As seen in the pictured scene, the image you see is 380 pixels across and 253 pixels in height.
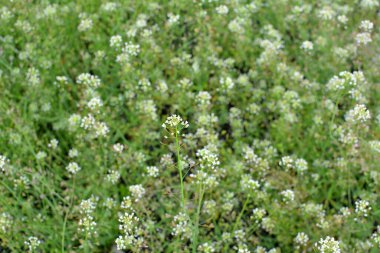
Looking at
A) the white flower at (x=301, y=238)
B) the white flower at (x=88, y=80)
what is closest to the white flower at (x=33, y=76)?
the white flower at (x=88, y=80)

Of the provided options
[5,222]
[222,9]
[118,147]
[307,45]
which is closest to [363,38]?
[307,45]

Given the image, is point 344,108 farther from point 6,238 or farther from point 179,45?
point 6,238

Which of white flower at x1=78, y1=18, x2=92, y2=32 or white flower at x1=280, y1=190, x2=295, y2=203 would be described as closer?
white flower at x1=280, y1=190, x2=295, y2=203

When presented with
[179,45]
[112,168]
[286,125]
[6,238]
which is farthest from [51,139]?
[286,125]

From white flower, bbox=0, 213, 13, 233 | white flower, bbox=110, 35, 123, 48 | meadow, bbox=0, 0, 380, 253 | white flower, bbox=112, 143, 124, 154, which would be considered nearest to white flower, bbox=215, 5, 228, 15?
meadow, bbox=0, 0, 380, 253

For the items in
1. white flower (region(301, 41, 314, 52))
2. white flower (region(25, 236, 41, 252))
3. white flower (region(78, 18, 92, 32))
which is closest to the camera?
white flower (region(25, 236, 41, 252))

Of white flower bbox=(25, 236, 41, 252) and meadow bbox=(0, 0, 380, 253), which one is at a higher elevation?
meadow bbox=(0, 0, 380, 253)

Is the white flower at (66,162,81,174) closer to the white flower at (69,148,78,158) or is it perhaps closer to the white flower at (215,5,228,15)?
the white flower at (69,148,78,158)

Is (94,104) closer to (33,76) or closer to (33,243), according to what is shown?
(33,76)

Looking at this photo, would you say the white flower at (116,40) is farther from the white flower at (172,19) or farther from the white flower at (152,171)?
the white flower at (152,171)
